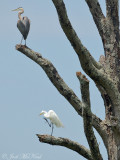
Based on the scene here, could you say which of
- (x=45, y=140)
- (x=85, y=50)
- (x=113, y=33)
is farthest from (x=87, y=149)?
(x=113, y=33)

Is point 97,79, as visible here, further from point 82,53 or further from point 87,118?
point 87,118

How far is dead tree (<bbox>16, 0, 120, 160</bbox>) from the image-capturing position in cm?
848

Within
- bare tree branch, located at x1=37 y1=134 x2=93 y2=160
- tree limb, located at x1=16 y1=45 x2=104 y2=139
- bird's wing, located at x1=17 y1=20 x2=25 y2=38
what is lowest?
bare tree branch, located at x1=37 y1=134 x2=93 y2=160

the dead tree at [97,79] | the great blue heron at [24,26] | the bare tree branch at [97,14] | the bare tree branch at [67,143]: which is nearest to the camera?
the dead tree at [97,79]

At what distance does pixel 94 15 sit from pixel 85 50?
201 cm

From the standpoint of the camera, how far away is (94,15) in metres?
10.6

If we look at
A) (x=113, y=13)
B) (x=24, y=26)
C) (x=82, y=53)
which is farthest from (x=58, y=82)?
(x=24, y=26)

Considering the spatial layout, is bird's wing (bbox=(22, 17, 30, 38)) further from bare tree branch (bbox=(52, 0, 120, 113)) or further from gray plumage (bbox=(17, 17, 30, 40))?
bare tree branch (bbox=(52, 0, 120, 113))

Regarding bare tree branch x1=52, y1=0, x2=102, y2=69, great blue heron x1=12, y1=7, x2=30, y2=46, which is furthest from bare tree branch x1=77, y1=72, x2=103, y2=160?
great blue heron x1=12, y1=7, x2=30, y2=46

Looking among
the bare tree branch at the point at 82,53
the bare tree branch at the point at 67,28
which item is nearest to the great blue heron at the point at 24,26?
the bare tree branch at the point at 82,53

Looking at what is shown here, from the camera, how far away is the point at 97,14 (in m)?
10.6

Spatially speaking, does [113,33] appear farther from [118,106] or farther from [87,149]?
[87,149]

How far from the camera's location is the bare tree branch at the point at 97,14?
1052cm

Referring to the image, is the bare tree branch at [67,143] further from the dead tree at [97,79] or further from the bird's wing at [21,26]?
the bird's wing at [21,26]
